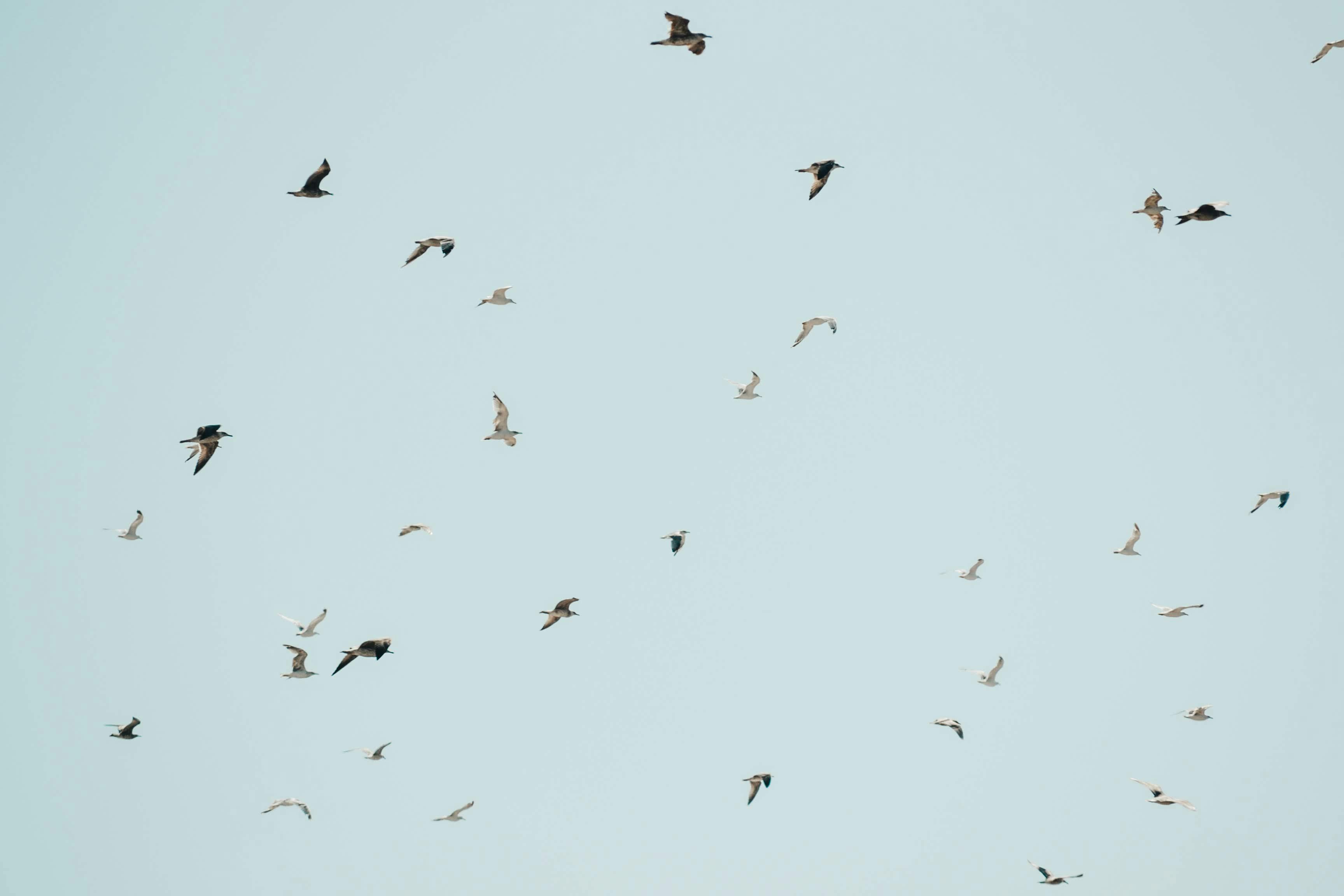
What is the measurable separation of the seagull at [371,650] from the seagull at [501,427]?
9.71 m

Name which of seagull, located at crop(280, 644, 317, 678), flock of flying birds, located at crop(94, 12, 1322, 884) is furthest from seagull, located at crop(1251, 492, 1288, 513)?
seagull, located at crop(280, 644, 317, 678)

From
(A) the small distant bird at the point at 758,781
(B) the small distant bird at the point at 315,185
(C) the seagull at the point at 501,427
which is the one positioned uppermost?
(B) the small distant bird at the point at 315,185

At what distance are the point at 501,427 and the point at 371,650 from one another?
10.9 m

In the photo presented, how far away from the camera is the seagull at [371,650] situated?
5069 cm

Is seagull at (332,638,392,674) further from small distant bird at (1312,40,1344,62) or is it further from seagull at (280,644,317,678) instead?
small distant bird at (1312,40,1344,62)

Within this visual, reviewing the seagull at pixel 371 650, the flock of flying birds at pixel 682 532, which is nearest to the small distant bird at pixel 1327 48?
the flock of flying birds at pixel 682 532

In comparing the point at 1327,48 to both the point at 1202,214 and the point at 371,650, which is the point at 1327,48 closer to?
the point at 1202,214

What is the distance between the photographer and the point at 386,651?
52062 mm

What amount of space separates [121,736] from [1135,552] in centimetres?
4379

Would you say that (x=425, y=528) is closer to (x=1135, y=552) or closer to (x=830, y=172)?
(x=830, y=172)

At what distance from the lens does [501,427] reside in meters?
58.4

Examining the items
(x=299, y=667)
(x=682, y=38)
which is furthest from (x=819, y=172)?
(x=299, y=667)

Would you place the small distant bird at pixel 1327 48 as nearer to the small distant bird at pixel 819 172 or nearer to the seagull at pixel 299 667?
the small distant bird at pixel 819 172

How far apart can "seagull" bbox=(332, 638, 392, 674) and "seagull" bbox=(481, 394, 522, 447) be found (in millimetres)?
9711
